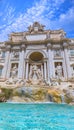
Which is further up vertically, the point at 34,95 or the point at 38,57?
the point at 38,57

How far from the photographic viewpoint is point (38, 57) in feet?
96.8

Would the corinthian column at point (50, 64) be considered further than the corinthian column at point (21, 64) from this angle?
No

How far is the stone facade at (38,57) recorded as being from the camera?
82.3 ft

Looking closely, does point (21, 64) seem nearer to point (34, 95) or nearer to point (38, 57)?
point (38, 57)

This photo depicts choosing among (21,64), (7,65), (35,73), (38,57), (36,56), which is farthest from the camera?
(38,57)

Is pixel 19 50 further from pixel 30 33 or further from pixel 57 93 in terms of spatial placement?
pixel 57 93

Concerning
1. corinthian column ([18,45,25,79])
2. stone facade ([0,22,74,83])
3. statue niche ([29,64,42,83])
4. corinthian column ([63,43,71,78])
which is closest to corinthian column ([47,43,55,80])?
stone facade ([0,22,74,83])

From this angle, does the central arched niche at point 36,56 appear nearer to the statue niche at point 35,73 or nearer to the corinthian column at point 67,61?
the statue niche at point 35,73

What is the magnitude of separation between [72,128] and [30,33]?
28.1 metres

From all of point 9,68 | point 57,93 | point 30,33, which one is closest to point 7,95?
point 57,93

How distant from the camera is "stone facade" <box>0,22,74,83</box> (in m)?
25.1

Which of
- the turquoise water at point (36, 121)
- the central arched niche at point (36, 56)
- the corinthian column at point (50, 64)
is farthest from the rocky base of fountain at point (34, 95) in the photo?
the central arched niche at point (36, 56)

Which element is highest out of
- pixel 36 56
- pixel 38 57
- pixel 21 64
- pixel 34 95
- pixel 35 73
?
pixel 36 56

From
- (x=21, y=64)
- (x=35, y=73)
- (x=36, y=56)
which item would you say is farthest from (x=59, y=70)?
(x=21, y=64)
